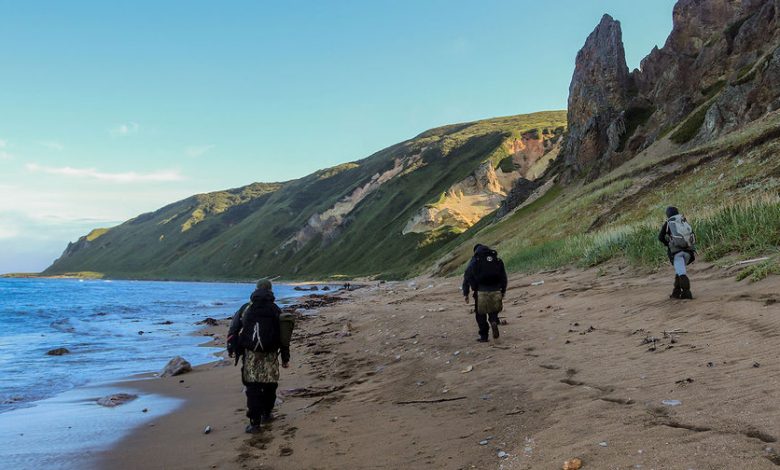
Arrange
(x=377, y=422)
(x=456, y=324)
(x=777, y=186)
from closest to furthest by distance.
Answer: (x=377, y=422) < (x=456, y=324) < (x=777, y=186)

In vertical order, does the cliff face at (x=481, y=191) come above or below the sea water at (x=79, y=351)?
above

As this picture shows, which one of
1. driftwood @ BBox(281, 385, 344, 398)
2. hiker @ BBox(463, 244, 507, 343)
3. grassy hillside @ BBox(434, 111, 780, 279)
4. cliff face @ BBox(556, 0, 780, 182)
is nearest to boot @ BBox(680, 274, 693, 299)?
grassy hillside @ BBox(434, 111, 780, 279)

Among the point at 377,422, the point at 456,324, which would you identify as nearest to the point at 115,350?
the point at 456,324

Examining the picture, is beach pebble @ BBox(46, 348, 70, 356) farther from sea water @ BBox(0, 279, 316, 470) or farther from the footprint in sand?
the footprint in sand

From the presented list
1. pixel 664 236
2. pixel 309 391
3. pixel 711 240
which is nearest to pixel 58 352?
pixel 309 391

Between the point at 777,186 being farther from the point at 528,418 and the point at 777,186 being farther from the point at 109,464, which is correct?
the point at 109,464

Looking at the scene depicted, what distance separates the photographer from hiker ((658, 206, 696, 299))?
9.88 meters

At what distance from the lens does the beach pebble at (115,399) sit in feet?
33.5

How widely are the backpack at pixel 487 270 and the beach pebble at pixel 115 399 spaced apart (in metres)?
7.81

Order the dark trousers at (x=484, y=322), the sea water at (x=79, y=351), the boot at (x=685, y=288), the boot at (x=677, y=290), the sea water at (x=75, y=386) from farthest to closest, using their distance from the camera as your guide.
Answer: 1. the sea water at (x=79, y=351)
2. the dark trousers at (x=484, y=322)
3. the boot at (x=677, y=290)
4. the boot at (x=685, y=288)
5. the sea water at (x=75, y=386)

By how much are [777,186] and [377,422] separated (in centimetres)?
1661

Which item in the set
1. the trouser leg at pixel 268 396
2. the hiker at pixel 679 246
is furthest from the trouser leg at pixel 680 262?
the trouser leg at pixel 268 396

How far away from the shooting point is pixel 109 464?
6.57 meters

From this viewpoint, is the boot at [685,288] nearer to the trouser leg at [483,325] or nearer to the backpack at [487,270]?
the backpack at [487,270]
